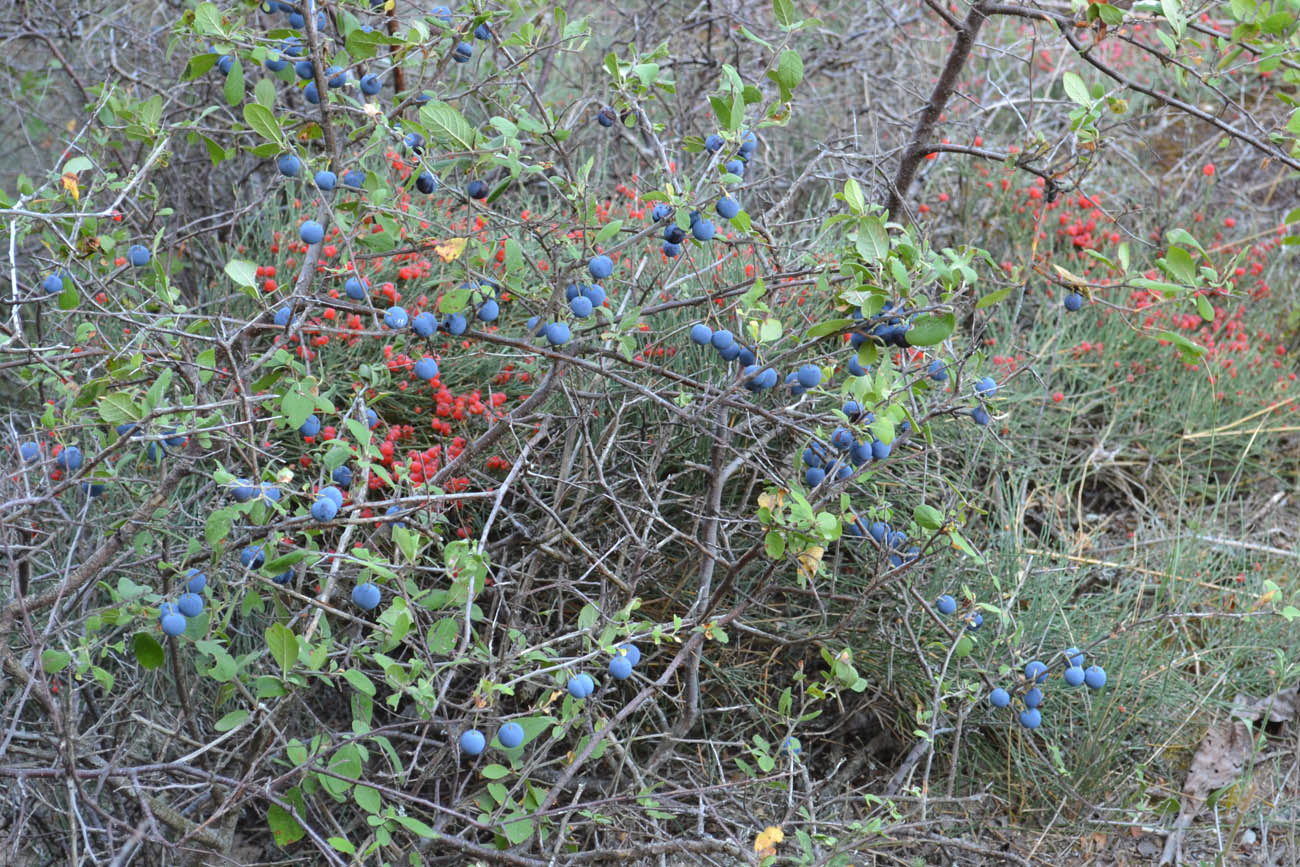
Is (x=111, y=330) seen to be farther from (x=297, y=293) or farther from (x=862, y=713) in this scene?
(x=862, y=713)

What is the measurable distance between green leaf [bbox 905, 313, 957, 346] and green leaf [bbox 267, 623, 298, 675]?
1.10 m

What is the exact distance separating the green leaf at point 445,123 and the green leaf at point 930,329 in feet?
2.63

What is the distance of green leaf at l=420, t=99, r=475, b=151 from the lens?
1884 millimetres

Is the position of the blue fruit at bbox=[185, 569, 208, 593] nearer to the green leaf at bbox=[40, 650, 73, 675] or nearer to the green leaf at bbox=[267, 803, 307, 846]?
the green leaf at bbox=[40, 650, 73, 675]

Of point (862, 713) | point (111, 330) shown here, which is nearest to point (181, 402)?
point (111, 330)

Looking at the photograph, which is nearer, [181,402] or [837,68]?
[181,402]

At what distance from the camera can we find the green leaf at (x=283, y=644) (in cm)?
179

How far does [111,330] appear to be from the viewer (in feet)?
10.4

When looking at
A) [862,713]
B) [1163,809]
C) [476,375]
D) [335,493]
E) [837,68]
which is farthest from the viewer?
[837,68]

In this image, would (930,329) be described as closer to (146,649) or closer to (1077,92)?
(1077,92)

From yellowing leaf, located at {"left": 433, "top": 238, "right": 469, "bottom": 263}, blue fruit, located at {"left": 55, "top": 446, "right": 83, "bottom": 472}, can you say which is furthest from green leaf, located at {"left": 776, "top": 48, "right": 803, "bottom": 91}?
blue fruit, located at {"left": 55, "top": 446, "right": 83, "bottom": 472}

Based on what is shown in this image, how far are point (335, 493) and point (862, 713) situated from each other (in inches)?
61.2

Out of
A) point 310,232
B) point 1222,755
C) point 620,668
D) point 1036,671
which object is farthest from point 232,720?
point 1222,755

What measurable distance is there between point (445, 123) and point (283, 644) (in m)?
0.90
